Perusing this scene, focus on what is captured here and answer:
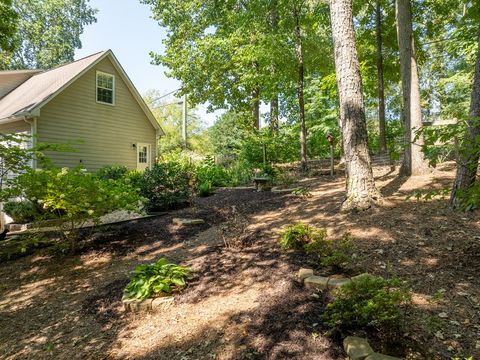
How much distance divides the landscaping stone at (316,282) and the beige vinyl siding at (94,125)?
950 centimetres

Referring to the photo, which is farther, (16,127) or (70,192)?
(16,127)

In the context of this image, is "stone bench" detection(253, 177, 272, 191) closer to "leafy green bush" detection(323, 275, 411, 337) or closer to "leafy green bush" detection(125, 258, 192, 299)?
"leafy green bush" detection(125, 258, 192, 299)

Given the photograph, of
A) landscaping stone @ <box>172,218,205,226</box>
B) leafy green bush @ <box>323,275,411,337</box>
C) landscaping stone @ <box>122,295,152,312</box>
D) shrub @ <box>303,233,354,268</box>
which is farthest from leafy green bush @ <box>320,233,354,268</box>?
landscaping stone @ <box>172,218,205,226</box>

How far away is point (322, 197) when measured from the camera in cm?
633

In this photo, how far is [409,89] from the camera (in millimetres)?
6719

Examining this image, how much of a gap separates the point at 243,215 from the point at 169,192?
2.73 meters

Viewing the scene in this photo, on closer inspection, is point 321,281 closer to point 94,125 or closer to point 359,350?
point 359,350

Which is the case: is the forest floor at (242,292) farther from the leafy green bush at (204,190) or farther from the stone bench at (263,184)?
the leafy green bush at (204,190)

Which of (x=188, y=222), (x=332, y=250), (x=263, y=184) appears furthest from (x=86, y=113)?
(x=332, y=250)

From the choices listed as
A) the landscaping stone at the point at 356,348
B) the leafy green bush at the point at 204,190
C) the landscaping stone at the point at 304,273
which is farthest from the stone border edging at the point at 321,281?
the leafy green bush at the point at 204,190

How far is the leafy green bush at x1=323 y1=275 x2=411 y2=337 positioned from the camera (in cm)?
208

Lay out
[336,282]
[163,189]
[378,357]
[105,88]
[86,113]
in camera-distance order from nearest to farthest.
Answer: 1. [378,357]
2. [336,282]
3. [163,189]
4. [86,113]
5. [105,88]

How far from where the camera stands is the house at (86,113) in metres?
11.0

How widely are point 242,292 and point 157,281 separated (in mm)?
946
